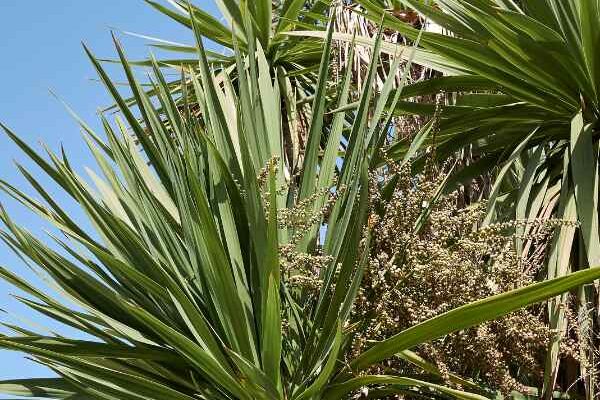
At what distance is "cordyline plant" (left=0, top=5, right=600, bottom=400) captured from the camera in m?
2.60

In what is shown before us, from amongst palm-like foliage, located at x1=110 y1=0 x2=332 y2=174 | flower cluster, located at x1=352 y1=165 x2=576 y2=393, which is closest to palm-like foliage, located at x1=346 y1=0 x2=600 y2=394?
flower cluster, located at x1=352 y1=165 x2=576 y2=393

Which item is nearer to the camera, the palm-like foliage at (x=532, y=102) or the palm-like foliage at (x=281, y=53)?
the palm-like foliage at (x=532, y=102)

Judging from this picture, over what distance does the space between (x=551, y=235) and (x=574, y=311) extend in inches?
11.6

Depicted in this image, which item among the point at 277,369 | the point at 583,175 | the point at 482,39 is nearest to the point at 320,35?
the point at 482,39

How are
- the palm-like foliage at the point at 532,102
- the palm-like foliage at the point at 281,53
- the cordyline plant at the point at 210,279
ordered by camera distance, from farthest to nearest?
the palm-like foliage at the point at 281,53 < the palm-like foliage at the point at 532,102 < the cordyline plant at the point at 210,279

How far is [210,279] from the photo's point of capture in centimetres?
277

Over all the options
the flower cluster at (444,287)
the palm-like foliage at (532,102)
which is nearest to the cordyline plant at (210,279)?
the flower cluster at (444,287)

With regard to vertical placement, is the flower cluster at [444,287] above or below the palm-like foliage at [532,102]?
below

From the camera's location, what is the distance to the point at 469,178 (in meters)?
4.17

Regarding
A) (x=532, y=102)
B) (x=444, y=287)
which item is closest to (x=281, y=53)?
(x=532, y=102)

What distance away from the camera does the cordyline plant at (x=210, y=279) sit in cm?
260

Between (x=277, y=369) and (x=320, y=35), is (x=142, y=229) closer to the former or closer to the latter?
(x=277, y=369)

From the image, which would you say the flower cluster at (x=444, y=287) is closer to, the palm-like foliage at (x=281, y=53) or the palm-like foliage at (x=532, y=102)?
the palm-like foliage at (x=532, y=102)

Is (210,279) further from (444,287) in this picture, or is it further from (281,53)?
(281,53)
